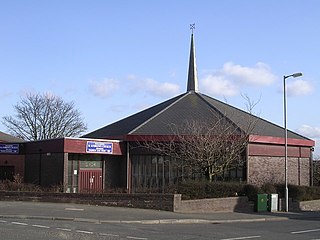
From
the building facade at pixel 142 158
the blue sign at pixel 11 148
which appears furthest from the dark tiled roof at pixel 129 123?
the blue sign at pixel 11 148

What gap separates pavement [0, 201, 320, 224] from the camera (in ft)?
70.7

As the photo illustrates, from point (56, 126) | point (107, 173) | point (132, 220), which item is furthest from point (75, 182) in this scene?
point (56, 126)

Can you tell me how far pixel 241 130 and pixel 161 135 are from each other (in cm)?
584

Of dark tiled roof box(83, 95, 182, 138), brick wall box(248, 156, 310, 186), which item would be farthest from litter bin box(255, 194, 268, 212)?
dark tiled roof box(83, 95, 182, 138)

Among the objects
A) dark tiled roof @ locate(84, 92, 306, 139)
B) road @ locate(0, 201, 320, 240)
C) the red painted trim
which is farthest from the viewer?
dark tiled roof @ locate(84, 92, 306, 139)

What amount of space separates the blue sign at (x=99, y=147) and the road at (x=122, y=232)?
51.3 ft

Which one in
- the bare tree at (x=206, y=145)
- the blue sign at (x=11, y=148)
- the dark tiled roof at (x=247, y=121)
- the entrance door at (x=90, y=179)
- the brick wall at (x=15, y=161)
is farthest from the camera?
the brick wall at (x=15, y=161)

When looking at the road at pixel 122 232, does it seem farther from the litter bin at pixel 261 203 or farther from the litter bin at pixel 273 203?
the litter bin at pixel 273 203

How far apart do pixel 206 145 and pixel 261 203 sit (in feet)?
17.8

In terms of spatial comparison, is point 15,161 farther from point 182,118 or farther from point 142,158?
point 182,118

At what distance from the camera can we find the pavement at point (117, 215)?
70.7 feet

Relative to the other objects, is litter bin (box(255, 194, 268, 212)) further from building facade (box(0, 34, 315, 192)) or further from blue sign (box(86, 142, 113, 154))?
blue sign (box(86, 142, 113, 154))

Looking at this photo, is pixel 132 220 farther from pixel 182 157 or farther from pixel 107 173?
pixel 107 173

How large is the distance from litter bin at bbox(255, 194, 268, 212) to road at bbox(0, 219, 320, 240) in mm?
9002
